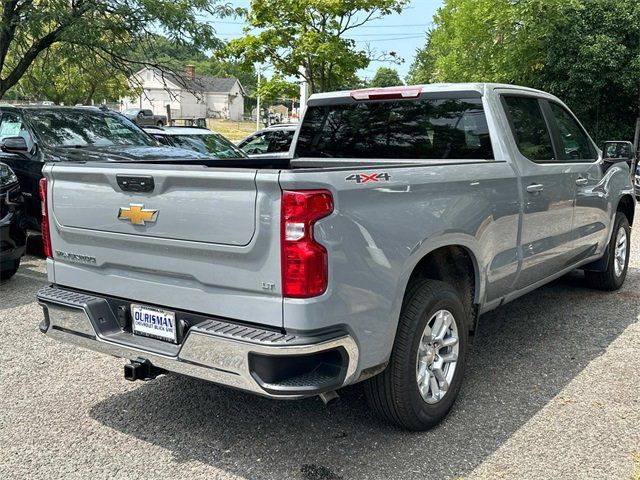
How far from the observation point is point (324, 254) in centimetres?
282

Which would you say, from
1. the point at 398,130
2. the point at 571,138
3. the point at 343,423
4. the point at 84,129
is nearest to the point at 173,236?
the point at 343,423

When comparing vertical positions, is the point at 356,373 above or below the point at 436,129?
below

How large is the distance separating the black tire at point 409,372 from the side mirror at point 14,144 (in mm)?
5917

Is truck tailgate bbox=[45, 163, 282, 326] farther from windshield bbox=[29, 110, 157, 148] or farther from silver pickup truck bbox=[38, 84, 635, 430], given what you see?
windshield bbox=[29, 110, 157, 148]

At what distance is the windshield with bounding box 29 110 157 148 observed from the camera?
8062 mm

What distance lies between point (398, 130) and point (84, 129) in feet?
17.2

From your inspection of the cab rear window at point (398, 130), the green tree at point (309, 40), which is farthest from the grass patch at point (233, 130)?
the cab rear window at point (398, 130)

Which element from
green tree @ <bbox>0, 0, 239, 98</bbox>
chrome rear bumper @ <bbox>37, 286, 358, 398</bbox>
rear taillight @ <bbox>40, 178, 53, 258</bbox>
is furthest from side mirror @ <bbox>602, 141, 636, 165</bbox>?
green tree @ <bbox>0, 0, 239, 98</bbox>

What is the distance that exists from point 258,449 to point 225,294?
1.01m

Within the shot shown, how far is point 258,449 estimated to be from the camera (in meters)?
3.47

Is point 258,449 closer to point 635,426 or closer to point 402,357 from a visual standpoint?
point 402,357

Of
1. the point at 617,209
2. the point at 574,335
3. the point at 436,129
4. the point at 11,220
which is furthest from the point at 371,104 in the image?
the point at 11,220

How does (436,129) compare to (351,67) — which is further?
(351,67)

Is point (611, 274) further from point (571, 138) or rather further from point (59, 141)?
point (59, 141)
